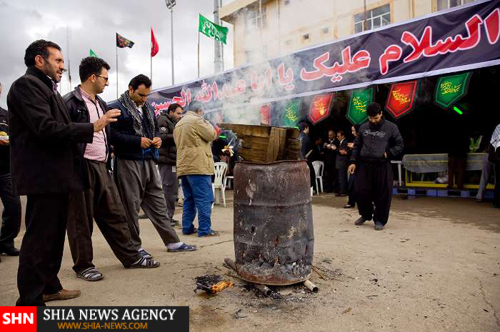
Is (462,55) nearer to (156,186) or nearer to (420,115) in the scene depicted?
(420,115)

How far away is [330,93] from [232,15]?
9.67 feet

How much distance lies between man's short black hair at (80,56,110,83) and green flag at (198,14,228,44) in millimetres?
9363

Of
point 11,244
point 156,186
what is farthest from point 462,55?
point 11,244

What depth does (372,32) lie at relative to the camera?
22.6 feet

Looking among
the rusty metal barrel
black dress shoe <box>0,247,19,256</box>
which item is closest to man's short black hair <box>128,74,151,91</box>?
the rusty metal barrel

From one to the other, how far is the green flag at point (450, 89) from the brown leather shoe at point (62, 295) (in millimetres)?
6743

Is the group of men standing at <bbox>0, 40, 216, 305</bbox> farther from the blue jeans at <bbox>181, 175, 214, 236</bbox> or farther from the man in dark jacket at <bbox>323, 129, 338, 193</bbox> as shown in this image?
the man in dark jacket at <bbox>323, 129, 338, 193</bbox>

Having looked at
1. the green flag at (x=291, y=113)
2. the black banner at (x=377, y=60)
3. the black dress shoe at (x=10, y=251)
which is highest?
the black banner at (x=377, y=60)

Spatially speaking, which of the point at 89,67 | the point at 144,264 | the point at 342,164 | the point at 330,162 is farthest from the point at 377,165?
the point at 330,162

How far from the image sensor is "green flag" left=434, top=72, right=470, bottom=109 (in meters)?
6.28

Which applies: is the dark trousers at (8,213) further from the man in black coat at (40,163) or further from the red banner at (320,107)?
the red banner at (320,107)

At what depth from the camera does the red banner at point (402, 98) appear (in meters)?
6.73

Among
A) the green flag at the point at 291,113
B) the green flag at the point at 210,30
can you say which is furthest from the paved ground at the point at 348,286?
the green flag at the point at 210,30

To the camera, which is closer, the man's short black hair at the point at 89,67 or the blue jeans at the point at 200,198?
the man's short black hair at the point at 89,67
